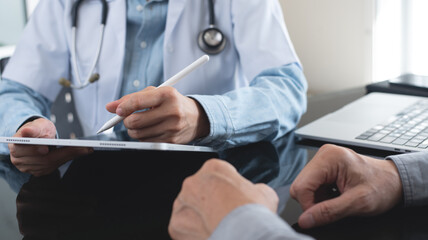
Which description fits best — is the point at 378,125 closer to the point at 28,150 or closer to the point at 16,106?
the point at 28,150

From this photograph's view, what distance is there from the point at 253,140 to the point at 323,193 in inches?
14.2

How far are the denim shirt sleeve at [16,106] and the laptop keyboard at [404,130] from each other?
2.32ft

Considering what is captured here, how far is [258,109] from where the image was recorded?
97 cm

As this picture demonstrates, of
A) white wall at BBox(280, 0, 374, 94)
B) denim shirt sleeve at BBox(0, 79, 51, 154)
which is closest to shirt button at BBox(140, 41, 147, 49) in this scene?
denim shirt sleeve at BBox(0, 79, 51, 154)

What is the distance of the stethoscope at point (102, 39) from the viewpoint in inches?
46.8

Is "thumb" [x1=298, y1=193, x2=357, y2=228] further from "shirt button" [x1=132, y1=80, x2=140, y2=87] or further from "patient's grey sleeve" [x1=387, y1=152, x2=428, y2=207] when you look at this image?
"shirt button" [x1=132, y1=80, x2=140, y2=87]

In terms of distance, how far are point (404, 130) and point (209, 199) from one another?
0.60 m

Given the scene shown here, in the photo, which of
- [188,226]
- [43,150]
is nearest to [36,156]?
[43,150]

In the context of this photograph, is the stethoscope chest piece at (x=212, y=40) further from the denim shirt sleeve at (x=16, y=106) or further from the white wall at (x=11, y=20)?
the white wall at (x=11, y=20)

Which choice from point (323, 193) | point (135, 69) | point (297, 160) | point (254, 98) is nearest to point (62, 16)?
point (135, 69)

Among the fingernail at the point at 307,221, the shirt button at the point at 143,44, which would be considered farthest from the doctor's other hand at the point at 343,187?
the shirt button at the point at 143,44

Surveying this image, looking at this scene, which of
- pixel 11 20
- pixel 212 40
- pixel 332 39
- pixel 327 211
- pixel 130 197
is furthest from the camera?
pixel 11 20

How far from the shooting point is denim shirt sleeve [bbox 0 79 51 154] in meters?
0.99

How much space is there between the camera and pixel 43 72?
1246mm
